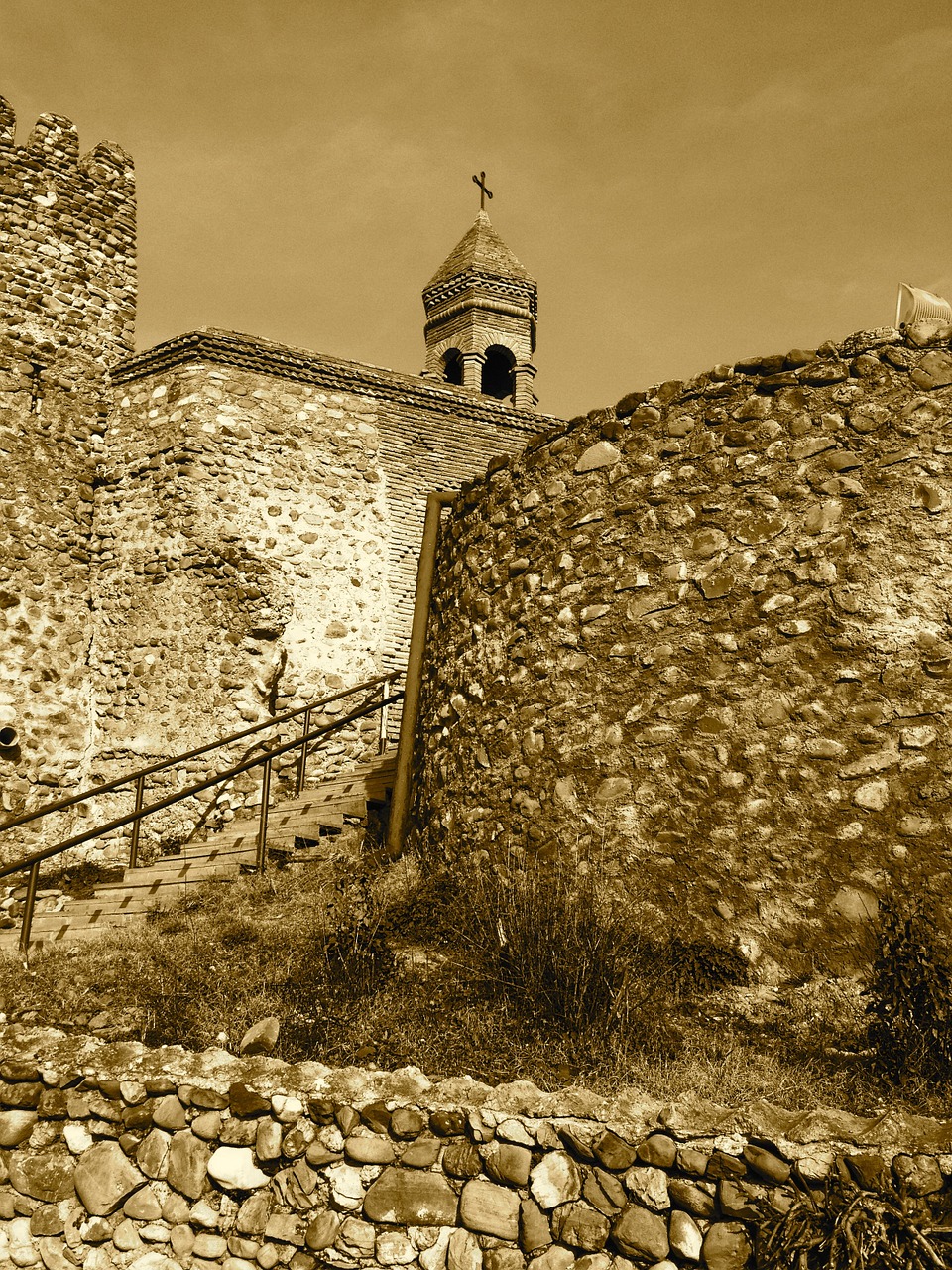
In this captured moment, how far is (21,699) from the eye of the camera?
1133 centimetres

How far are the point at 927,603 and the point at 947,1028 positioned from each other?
2183 millimetres

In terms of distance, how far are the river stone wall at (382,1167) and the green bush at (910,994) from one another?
2.67ft

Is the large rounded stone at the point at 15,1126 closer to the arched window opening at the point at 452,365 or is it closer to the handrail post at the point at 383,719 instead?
the handrail post at the point at 383,719

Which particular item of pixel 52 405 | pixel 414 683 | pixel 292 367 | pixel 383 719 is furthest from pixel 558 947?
pixel 52 405

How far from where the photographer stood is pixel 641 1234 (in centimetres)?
364

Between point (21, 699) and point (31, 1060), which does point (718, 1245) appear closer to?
point (31, 1060)

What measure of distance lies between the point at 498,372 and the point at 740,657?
16541 millimetres

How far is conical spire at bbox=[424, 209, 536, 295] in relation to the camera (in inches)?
815

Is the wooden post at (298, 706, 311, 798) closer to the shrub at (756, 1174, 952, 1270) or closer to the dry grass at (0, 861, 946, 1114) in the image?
the dry grass at (0, 861, 946, 1114)

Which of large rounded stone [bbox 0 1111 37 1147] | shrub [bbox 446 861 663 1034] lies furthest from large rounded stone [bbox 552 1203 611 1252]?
Result: large rounded stone [bbox 0 1111 37 1147]

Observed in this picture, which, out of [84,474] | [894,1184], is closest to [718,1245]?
[894,1184]

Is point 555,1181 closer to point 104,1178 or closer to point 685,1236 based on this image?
point 685,1236

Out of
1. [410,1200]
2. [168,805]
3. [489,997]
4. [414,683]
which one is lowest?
[410,1200]

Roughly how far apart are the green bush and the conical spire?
17.8 m
